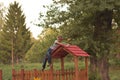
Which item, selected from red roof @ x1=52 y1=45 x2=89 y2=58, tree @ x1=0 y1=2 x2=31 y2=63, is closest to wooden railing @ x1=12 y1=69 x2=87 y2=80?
red roof @ x1=52 y1=45 x2=89 y2=58

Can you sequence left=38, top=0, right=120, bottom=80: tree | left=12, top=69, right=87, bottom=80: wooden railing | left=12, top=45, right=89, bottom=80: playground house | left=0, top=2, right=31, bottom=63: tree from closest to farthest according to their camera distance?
left=12, top=45, right=89, bottom=80: playground house < left=12, top=69, right=87, bottom=80: wooden railing < left=38, top=0, right=120, bottom=80: tree < left=0, top=2, right=31, bottom=63: tree

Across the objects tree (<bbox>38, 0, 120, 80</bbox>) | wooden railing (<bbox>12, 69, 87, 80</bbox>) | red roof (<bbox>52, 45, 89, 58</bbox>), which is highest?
tree (<bbox>38, 0, 120, 80</bbox>)

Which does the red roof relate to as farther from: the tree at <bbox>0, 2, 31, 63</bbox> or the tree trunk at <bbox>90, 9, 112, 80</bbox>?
the tree at <bbox>0, 2, 31, 63</bbox>

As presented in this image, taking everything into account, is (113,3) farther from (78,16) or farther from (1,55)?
(1,55)

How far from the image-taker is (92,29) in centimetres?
2178

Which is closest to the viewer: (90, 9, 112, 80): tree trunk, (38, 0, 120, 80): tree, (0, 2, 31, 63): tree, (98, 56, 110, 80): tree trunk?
(38, 0, 120, 80): tree

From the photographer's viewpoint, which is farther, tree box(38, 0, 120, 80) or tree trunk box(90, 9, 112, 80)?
tree trunk box(90, 9, 112, 80)

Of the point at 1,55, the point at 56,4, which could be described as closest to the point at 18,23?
the point at 1,55

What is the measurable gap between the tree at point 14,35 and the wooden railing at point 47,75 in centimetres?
3870

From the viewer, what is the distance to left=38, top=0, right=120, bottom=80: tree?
68.0ft

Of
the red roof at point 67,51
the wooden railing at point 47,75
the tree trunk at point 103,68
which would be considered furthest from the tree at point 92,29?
the red roof at point 67,51

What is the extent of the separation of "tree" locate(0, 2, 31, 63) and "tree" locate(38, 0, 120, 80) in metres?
32.8

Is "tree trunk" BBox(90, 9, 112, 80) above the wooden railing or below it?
above

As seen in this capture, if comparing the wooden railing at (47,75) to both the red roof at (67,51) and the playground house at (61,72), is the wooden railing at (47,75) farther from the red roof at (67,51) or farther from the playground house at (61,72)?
the red roof at (67,51)
